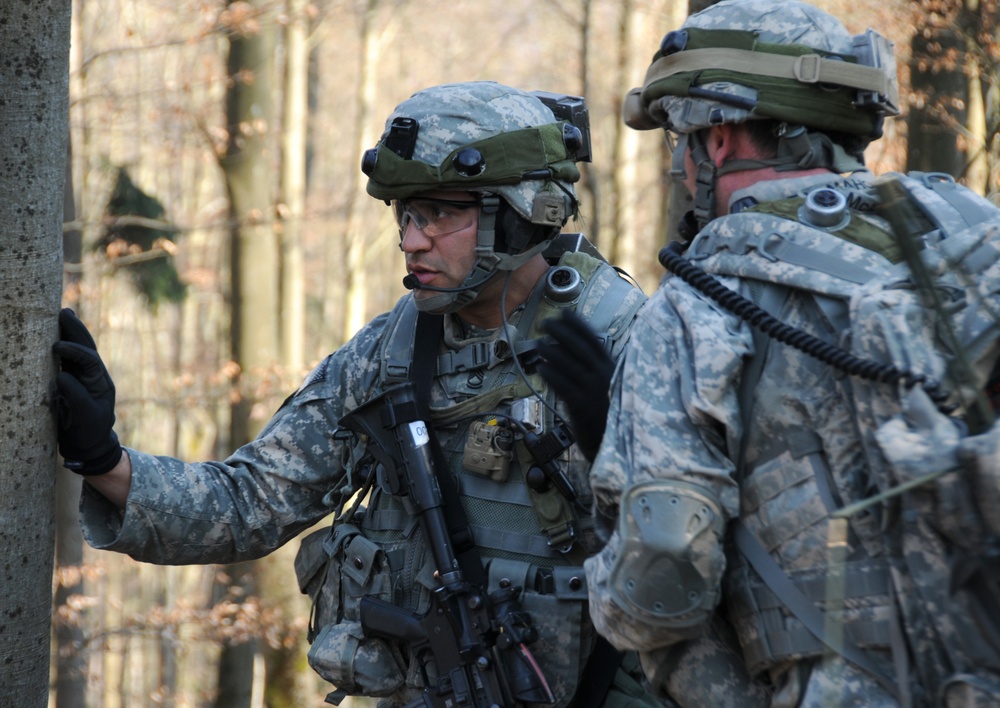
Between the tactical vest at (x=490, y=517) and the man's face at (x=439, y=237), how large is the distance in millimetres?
225

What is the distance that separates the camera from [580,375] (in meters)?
2.87

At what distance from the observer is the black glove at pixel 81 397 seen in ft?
10.4

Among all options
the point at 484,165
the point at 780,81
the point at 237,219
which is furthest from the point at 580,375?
the point at 237,219

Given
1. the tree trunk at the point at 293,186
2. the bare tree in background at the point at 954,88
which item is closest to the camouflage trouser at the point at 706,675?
the bare tree in background at the point at 954,88

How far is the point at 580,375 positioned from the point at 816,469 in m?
0.72

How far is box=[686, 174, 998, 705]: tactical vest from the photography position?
2.27 m

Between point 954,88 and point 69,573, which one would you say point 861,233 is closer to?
point 954,88

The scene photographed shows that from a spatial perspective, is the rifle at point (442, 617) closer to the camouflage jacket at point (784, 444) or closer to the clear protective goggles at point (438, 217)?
the clear protective goggles at point (438, 217)

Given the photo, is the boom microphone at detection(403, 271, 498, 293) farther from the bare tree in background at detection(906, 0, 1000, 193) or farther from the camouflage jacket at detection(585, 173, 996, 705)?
the bare tree in background at detection(906, 0, 1000, 193)

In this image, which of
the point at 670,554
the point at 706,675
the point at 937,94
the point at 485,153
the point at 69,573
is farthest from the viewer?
the point at 69,573

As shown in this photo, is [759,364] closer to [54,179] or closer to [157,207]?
[54,179]

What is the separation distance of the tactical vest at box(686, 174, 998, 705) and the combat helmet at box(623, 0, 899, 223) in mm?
262

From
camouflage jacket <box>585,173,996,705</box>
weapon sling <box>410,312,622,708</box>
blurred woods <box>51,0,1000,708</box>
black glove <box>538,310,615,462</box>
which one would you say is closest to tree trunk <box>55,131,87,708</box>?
blurred woods <box>51,0,1000,708</box>

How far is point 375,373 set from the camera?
3703mm
